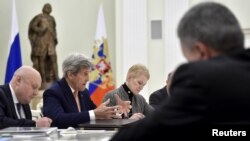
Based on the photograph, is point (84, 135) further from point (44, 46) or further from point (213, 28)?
point (44, 46)

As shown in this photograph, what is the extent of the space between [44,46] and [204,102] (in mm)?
6777

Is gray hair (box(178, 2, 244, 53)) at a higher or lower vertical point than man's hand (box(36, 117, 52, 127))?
higher

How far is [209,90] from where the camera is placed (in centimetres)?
115

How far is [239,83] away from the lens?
3.90 feet

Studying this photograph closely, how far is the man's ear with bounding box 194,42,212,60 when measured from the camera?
1295mm

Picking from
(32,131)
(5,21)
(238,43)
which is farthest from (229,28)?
(5,21)

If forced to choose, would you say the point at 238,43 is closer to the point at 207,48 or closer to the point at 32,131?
the point at 207,48

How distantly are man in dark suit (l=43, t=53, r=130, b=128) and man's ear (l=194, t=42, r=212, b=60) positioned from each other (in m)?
2.00

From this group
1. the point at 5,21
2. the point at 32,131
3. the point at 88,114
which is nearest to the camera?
the point at 32,131

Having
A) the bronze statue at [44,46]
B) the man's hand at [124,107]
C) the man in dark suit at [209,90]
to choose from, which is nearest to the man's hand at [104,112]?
the man's hand at [124,107]

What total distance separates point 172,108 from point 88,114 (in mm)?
2142

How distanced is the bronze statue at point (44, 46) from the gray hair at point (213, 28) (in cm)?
652

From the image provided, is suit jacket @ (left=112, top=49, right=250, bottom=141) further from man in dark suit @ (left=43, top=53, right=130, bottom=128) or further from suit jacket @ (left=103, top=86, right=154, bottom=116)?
suit jacket @ (left=103, top=86, right=154, bottom=116)

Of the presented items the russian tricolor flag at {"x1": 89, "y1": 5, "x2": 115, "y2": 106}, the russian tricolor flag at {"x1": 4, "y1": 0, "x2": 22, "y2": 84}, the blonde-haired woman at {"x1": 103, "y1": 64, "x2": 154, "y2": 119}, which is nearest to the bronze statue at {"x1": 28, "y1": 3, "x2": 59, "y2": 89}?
the russian tricolor flag at {"x1": 4, "y1": 0, "x2": 22, "y2": 84}
